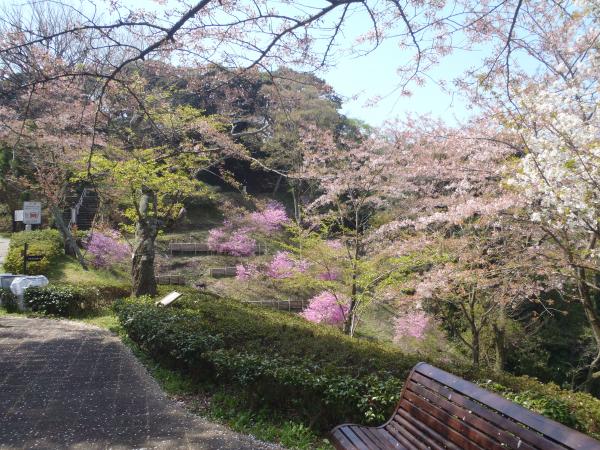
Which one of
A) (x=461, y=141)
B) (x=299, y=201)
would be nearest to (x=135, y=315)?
(x=461, y=141)

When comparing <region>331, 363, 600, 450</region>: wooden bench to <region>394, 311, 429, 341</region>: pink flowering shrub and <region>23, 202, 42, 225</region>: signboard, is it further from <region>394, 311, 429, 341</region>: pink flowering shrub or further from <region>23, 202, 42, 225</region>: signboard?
<region>23, 202, 42, 225</region>: signboard

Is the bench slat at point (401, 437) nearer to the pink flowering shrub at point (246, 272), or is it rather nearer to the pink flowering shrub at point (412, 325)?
the pink flowering shrub at point (412, 325)

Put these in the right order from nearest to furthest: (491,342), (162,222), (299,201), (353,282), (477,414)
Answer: (477,414) < (353,282) < (491,342) < (162,222) < (299,201)

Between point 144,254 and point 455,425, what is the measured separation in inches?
367

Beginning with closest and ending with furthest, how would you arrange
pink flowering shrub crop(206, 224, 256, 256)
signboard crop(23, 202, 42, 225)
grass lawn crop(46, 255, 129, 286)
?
1. signboard crop(23, 202, 42, 225)
2. grass lawn crop(46, 255, 129, 286)
3. pink flowering shrub crop(206, 224, 256, 256)

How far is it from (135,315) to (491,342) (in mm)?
8556

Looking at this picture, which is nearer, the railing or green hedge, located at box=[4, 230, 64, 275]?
green hedge, located at box=[4, 230, 64, 275]

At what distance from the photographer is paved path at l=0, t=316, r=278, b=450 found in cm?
339

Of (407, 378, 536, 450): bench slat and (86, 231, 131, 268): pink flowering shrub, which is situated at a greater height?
(407, 378, 536, 450): bench slat

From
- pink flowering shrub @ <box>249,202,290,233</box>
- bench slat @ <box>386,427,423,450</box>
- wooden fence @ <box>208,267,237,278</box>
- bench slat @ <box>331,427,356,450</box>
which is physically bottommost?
wooden fence @ <box>208,267,237,278</box>

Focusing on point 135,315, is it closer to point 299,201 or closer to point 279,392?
point 279,392

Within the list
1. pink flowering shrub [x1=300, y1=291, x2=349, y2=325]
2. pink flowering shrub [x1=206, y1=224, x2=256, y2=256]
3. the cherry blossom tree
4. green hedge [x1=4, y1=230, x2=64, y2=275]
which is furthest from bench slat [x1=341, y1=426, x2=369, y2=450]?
pink flowering shrub [x1=206, y1=224, x2=256, y2=256]

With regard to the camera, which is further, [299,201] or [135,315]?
[299,201]

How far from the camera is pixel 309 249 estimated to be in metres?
11.8
